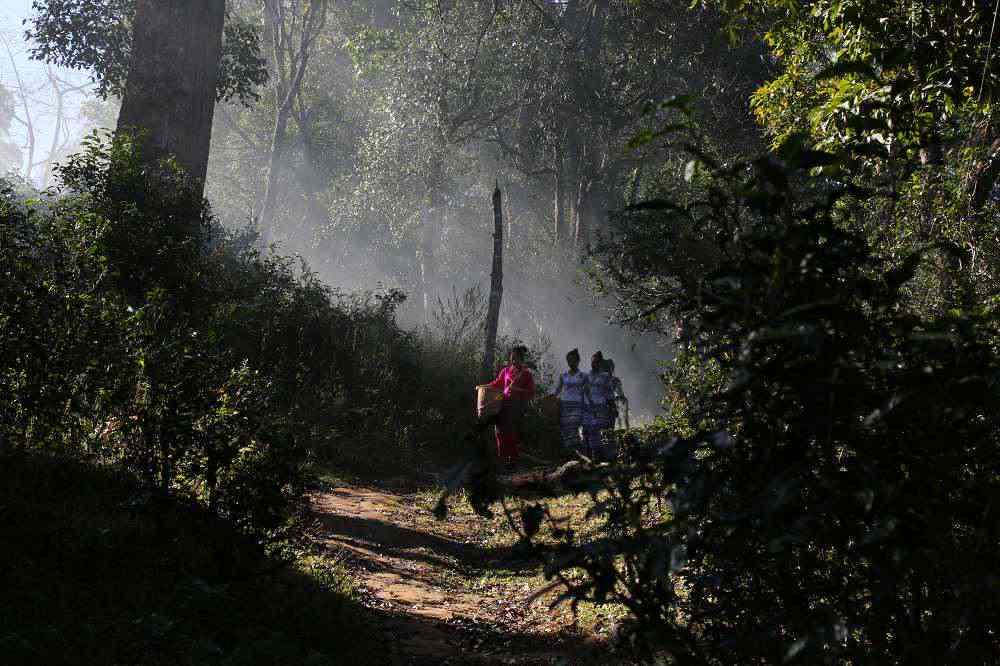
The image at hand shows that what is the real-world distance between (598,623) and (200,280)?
7.12m

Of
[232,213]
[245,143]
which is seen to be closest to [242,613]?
[245,143]

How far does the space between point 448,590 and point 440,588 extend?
70mm

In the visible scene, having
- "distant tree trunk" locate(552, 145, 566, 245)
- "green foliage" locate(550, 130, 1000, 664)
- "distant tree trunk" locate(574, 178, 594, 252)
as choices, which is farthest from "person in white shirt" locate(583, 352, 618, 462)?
"distant tree trunk" locate(552, 145, 566, 245)

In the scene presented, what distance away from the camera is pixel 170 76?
40.9ft

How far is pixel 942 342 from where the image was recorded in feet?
6.13

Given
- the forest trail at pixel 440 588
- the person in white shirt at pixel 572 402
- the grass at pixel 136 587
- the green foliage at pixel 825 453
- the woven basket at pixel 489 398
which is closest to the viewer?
the green foliage at pixel 825 453

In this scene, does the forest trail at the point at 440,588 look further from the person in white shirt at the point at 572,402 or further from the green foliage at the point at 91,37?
the green foliage at the point at 91,37

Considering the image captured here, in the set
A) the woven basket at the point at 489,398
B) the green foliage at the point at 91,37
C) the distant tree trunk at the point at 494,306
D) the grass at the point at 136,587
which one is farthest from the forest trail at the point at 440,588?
the green foliage at the point at 91,37

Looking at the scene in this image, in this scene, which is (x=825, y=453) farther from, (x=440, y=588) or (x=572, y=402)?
(x=572, y=402)

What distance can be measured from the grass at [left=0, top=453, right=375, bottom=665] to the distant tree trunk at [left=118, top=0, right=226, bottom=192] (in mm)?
Answer: 8495

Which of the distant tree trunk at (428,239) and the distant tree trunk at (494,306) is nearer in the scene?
the distant tree trunk at (494,306)

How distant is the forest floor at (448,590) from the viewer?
5.30 meters

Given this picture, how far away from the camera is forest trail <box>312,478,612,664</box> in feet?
17.4

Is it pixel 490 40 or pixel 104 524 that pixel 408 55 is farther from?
pixel 104 524
